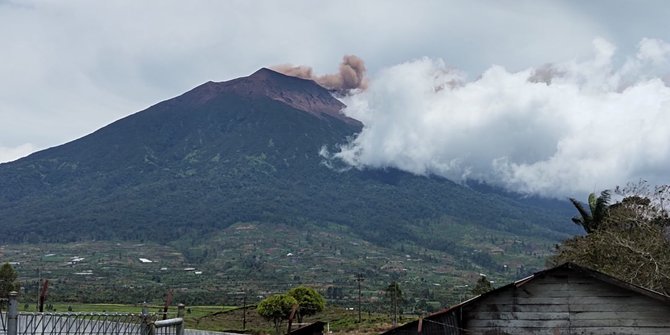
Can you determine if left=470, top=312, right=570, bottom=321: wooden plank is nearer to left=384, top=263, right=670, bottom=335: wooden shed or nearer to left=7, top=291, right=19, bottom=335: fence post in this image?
left=384, top=263, right=670, bottom=335: wooden shed

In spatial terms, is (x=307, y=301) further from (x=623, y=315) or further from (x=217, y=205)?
(x=217, y=205)

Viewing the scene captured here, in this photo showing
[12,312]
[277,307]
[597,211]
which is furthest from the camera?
[277,307]

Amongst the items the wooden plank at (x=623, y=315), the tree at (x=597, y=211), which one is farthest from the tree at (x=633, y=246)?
the wooden plank at (x=623, y=315)

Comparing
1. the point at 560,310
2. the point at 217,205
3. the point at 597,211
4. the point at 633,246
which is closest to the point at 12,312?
the point at 560,310

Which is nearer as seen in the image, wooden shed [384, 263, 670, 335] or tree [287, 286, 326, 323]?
wooden shed [384, 263, 670, 335]

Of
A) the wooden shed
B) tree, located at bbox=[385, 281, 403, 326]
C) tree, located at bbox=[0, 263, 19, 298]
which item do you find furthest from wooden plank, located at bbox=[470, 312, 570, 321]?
tree, located at bbox=[0, 263, 19, 298]

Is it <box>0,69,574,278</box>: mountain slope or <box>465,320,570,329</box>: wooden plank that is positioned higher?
<box>0,69,574,278</box>: mountain slope

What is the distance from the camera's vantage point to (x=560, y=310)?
41.4ft

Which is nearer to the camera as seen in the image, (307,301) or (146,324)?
(146,324)

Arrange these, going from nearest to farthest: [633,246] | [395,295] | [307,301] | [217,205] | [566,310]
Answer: [566,310] < [633,246] < [307,301] < [395,295] < [217,205]

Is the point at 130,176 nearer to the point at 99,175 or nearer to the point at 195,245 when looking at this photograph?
the point at 99,175

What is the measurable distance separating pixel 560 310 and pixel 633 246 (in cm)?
1292

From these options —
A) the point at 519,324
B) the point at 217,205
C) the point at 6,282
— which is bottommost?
the point at 519,324

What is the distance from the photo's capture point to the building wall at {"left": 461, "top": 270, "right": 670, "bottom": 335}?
12406 millimetres
